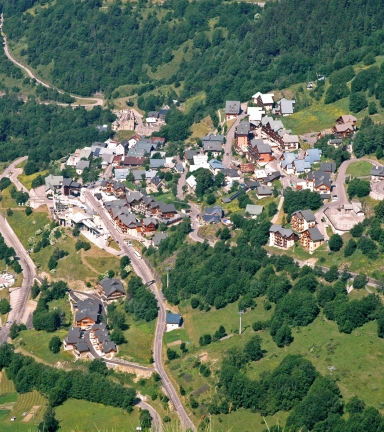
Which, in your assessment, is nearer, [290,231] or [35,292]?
[290,231]

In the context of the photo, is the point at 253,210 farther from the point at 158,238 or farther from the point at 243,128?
the point at 243,128

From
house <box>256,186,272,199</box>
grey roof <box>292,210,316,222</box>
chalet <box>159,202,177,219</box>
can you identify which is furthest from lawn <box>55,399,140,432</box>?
house <box>256,186,272,199</box>

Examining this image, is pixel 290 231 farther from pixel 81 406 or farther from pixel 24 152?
pixel 24 152

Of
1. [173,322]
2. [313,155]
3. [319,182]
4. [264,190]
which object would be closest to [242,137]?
[313,155]

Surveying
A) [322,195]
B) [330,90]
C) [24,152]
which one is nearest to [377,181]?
[322,195]

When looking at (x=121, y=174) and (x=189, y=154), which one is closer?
(x=121, y=174)

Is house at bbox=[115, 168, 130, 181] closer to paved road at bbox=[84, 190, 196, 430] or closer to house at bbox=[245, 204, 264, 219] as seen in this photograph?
paved road at bbox=[84, 190, 196, 430]

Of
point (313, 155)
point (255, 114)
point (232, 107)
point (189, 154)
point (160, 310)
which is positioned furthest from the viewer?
point (232, 107)

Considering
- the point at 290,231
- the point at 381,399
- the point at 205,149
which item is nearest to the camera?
the point at 381,399

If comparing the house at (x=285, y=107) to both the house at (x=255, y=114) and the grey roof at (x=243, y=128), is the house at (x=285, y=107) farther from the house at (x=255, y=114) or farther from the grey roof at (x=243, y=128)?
the grey roof at (x=243, y=128)
